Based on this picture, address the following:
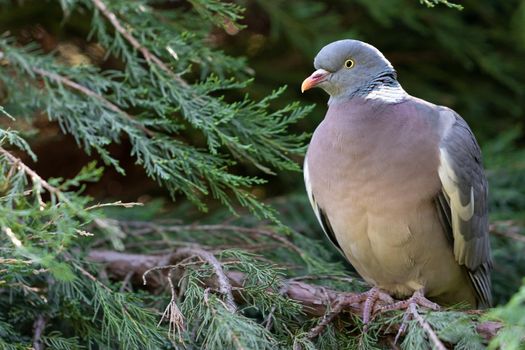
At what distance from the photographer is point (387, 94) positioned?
271cm

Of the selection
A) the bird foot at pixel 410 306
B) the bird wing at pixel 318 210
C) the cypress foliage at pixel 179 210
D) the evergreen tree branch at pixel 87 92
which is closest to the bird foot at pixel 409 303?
the bird foot at pixel 410 306

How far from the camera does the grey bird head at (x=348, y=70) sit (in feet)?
9.00

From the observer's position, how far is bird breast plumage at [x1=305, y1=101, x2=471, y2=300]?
251cm

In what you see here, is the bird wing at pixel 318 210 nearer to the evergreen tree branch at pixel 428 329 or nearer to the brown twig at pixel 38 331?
the evergreen tree branch at pixel 428 329

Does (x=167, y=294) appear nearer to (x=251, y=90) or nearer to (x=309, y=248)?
(x=309, y=248)

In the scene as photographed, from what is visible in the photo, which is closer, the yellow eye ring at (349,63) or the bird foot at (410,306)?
the bird foot at (410,306)

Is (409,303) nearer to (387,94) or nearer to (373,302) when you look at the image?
(373,302)

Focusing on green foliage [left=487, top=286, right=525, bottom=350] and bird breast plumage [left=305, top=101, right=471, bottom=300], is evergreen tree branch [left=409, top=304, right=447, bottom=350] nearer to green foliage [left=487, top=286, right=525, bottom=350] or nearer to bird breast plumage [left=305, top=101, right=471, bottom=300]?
green foliage [left=487, top=286, right=525, bottom=350]

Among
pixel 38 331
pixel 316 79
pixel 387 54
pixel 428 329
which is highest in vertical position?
pixel 316 79

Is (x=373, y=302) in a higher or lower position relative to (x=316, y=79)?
lower

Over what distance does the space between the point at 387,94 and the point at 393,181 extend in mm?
365

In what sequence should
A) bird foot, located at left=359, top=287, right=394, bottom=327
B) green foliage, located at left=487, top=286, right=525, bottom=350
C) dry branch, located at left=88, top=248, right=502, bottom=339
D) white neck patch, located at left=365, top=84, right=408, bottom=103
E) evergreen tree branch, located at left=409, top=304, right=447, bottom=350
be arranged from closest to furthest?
1. green foliage, located at left=487, top=286, right=525, bottom=350
2. evergreen tree branch, located at left=409, top=304, right=447, bottom=350
3. dry branch, located at left=88, top=248, right=502, bottom=339
4. bird foot, located at left=359, top=287, right=394, bottom=327
5. white neck patch, located at left=365, top=84, right=408, bottom=103

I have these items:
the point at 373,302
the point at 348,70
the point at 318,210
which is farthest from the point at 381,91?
the point at 373,302

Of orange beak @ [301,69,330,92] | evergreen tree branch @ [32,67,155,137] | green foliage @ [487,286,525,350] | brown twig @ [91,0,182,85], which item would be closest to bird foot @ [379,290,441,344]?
green foliage @ [487,286,525,350]
